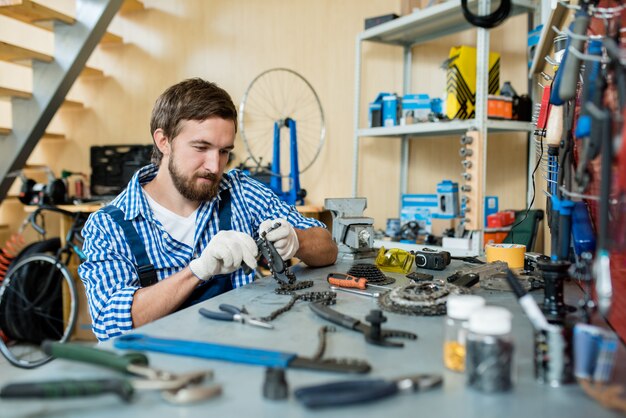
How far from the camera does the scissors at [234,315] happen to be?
912mm

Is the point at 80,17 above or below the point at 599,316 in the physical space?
above

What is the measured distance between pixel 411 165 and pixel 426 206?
516 mm

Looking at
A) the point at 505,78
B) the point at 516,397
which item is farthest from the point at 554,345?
the point at 505,78

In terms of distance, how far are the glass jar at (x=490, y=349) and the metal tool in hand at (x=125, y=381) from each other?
11.7 inches

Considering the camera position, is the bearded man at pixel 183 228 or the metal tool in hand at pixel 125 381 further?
the bearded man at pixel 183 228

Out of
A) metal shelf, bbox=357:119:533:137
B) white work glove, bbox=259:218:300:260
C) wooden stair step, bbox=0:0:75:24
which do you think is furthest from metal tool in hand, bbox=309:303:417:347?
wooden stair step, bbox=0:0:75:24

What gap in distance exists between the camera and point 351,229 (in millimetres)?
1609

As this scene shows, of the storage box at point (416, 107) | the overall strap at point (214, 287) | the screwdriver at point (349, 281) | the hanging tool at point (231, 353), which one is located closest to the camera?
the hanging tool at point (231, 353)

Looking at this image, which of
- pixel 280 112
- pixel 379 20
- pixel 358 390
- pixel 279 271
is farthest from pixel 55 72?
pixel 358 390

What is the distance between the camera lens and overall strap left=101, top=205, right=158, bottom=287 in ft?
4.48

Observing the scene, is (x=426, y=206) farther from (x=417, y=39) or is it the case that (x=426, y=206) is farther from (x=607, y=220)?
(x=607, y=220)

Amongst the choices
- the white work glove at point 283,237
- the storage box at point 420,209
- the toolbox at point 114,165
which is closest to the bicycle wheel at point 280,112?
the toolbox at point 114,165

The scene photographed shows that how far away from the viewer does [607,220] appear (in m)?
0.63

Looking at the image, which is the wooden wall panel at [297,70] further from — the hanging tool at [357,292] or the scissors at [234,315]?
Result: the scissors at [234,315]
